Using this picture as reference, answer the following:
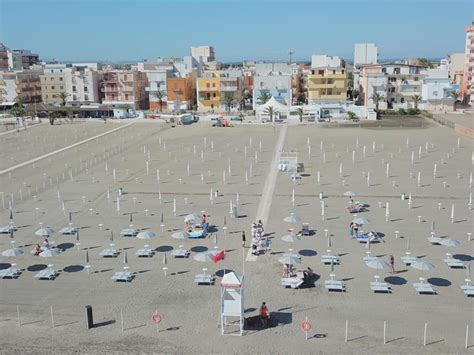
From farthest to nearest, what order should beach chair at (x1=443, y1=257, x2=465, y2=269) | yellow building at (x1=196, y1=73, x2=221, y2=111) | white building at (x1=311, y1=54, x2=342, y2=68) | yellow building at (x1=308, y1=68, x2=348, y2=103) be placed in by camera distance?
white building at (x1=311, y1=54, x2=342, y2=68), yellow building at (x1=196, y1=73, x2=221, y2=111), yellow building at (x1=308, y1=68, x2=348, y2=103), beach chair at (x1=443, y1=257, x2=465, y2=269)

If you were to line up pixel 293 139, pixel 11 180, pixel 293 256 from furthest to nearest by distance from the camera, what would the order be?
pixel 293 139 < pixel 11 180 < pixel 293 256

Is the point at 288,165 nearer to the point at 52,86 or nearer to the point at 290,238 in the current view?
the point at 290,238

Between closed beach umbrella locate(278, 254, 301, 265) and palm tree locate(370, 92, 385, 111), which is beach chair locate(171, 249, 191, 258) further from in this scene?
palm tree locate(370, 92, 385, 111)

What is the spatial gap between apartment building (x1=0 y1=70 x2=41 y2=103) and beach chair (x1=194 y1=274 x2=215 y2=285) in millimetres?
81142

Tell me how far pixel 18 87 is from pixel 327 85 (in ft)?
175

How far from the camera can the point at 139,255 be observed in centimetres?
2311

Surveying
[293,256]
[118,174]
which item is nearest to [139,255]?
[293,256]

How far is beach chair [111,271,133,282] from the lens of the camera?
20.6 metres

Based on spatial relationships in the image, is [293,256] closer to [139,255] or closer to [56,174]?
[139,255]

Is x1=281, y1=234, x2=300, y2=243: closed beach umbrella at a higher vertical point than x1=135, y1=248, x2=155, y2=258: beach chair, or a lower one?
higher

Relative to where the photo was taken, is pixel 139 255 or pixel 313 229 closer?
pixel 139 255

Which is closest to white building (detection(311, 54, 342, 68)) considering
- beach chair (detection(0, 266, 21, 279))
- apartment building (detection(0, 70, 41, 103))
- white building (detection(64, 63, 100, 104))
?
white building (detection(64, 63, 100, 104))

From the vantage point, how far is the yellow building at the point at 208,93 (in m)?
89.4

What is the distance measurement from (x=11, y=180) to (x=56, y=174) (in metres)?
3.34
